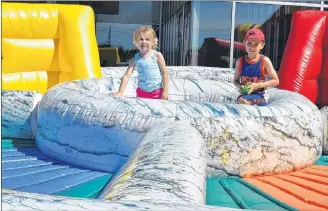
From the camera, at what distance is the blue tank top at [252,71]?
2.93 metres

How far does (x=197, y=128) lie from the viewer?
7.27 feet

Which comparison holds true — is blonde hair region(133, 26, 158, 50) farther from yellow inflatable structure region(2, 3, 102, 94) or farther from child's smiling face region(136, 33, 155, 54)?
yellow inflatable structure region(2, 3, 102, 94)

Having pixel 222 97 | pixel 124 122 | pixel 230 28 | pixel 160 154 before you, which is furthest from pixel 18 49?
pixel 230 28

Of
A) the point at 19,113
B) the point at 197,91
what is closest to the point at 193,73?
A: the point at 197,91

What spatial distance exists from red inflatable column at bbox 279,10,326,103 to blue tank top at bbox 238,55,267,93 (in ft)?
3.94

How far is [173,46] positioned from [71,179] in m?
7.65

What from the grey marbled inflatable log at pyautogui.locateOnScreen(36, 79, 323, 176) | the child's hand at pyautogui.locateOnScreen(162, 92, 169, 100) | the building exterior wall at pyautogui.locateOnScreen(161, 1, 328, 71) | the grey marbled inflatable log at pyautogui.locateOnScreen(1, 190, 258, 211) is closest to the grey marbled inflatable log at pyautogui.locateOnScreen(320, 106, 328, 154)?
the grey marbled inflatable log at pyautogui.locateOnScreen(36, 79, 323, 176)

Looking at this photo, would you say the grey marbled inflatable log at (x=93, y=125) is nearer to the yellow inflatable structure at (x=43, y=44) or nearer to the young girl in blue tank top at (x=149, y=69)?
the young girl in blue tank top at (x=149, y=69)

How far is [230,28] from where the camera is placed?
314 inches

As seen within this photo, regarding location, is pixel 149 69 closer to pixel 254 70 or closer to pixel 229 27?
pixel 254 70

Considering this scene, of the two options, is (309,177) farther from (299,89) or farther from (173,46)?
(173,46)

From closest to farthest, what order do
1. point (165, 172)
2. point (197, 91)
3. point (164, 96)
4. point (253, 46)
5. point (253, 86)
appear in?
point (165, 172), point (253, 86), point (253, 46), point (164, 96), point (197, 91)

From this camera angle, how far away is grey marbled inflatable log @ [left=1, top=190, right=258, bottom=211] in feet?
2.42

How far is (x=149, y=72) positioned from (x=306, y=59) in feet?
5.32
